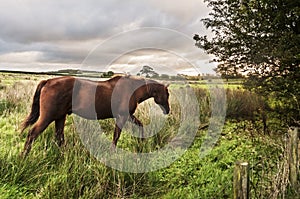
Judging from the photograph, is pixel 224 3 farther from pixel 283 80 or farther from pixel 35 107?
pixel 35 107

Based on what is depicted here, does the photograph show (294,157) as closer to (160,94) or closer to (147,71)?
(160,94)

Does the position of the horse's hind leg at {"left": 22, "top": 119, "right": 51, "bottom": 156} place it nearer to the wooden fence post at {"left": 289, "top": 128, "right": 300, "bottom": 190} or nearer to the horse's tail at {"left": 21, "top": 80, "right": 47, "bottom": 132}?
the horse's tail at {"left": 21, "top": 80, "right": 47, "bottom": 132}

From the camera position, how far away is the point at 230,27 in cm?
684

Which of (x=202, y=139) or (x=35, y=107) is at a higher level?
(x=35, y=107)

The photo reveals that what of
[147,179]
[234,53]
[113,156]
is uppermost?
[234,53]

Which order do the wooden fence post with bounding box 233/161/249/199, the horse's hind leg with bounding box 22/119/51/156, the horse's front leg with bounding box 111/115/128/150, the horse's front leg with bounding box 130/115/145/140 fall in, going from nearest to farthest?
the wooden fence post with bounding box 233/161/249/199 < the horse's hind leg with bounding box 22/119/51/156 < the horse's front leg with bounding box 111/115/128/150 < the horse's front leg with bounding box 130/115/145/140

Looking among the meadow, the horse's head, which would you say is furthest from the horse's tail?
the horse's head

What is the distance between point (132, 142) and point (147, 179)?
4.23ft

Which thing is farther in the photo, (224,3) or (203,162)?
(224,3)

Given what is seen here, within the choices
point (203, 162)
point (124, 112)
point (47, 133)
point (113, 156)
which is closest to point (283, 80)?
point (203, 162)

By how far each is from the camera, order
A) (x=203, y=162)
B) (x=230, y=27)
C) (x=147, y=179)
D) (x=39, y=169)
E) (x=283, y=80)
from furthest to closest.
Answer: (x=230, y=27), (x=283, y=80), (x=203, y=162), (x=147, y=179), (x=39, y=169)

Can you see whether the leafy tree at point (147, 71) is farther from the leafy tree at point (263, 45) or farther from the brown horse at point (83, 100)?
the leafy tree at point (263, 45)

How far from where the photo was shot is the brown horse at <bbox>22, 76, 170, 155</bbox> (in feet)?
16.0

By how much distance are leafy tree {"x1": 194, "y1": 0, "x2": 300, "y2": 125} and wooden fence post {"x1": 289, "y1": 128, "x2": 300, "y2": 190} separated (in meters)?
Answer: 2.31
